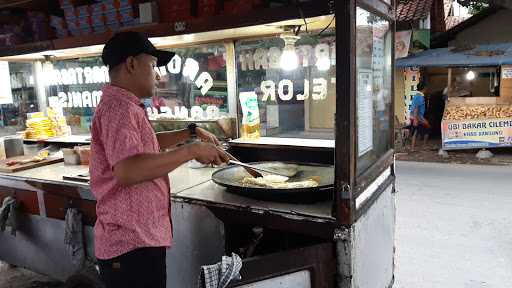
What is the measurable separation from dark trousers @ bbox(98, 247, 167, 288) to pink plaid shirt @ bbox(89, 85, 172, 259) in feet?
0.12

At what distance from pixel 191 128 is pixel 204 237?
24.5 inches

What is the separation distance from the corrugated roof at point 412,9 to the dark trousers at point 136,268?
26.6 feet

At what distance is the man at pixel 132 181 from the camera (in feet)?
5.39

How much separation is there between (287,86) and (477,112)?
740 centimetres

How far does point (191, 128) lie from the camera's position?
236 cm

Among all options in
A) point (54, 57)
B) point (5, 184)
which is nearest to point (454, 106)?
point (54, 57)

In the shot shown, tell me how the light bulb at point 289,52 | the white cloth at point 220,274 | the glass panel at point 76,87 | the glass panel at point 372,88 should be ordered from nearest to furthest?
1. the white cloth at point 220,274
2. the glass panel at point 372,88
3. the light bulb at point 289,52
4. the glass panel at point 76,87

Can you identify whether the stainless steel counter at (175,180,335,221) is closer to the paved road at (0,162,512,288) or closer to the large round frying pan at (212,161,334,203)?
the large round frying pan at (212,161,334,203)

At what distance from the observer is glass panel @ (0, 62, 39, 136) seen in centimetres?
410

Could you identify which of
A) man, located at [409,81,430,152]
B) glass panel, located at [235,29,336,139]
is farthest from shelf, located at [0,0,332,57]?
man, located at [409,81,430,152]

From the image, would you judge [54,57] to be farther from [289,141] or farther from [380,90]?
[380,90]

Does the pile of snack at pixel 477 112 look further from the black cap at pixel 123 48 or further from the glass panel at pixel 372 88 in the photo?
the black cap at pixel 123 48

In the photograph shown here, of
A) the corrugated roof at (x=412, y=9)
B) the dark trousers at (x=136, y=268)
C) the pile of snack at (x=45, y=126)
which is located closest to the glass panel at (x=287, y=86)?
the dark trousers at (x=136, y=268)

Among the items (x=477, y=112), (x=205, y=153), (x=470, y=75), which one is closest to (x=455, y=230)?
(x=205, y=153)
